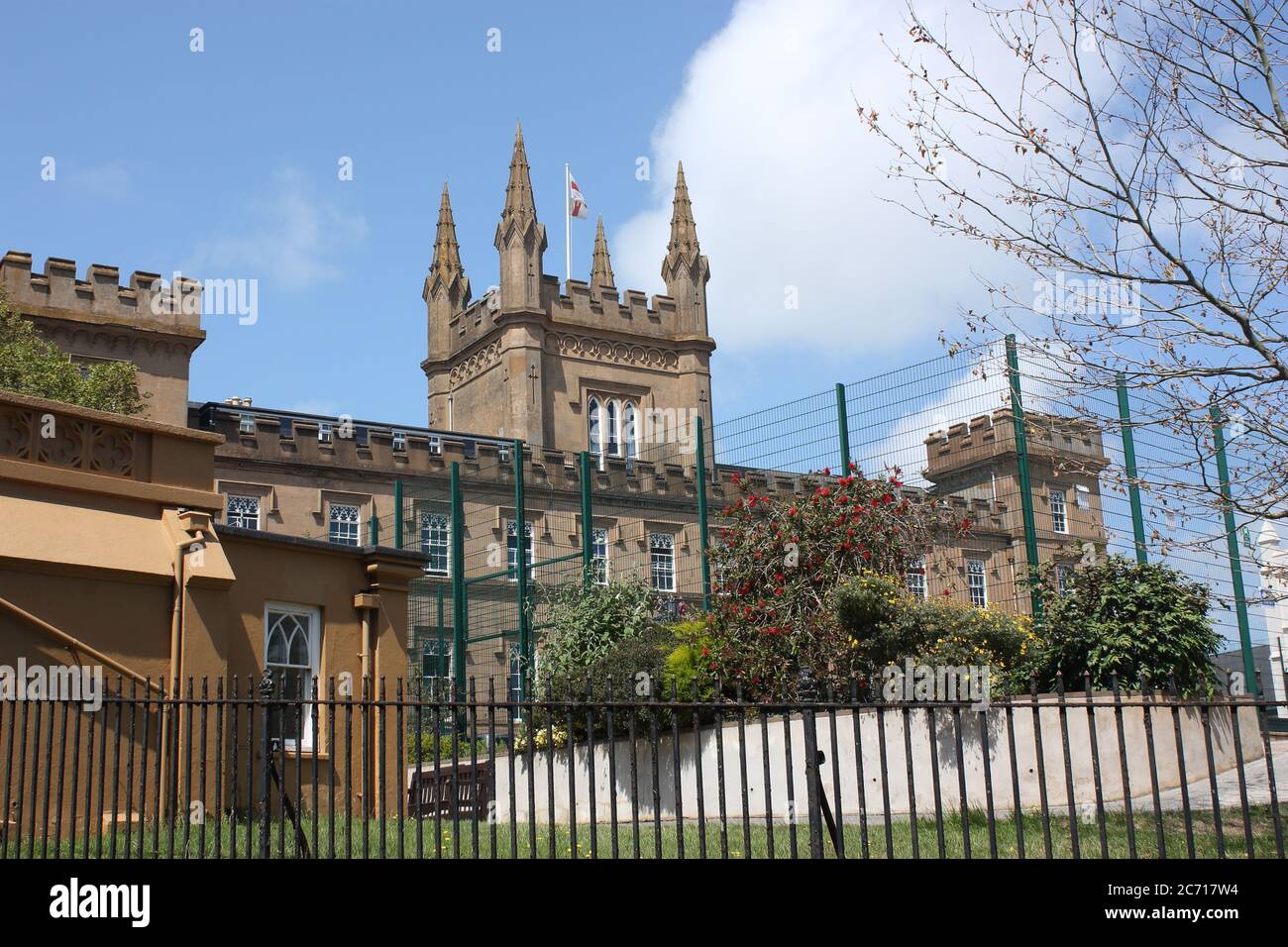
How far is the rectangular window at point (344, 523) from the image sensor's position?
36281mm

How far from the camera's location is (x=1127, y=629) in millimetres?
12648

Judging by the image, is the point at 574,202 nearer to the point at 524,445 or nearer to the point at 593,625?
the point at 524,445

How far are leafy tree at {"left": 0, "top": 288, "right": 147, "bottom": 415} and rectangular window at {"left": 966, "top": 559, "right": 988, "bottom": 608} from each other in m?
15.6

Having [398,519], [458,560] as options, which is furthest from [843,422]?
[398,519]

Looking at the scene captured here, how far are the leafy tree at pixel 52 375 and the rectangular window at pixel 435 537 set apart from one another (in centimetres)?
706

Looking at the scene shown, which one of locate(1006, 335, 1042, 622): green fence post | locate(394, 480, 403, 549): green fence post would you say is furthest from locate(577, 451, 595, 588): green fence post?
locate(1006, 335, 1042, 622): green fence post

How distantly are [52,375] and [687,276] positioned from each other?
3116 cm

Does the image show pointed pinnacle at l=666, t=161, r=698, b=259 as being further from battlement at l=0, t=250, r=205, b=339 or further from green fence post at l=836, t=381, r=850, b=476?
green fence post at l=836, t=381, r=850, b=476

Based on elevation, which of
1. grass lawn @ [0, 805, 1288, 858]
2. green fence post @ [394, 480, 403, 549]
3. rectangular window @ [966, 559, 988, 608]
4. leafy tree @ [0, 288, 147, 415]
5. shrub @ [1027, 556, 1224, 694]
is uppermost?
leafy tree @ [0, 288, 147, 415]

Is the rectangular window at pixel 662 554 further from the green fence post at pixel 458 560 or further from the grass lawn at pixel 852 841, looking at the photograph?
the grass lawn at pixel 852 841

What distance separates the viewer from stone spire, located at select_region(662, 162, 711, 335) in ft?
173
